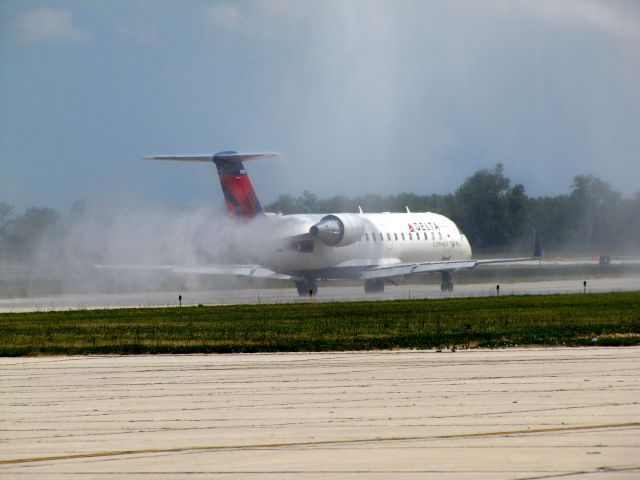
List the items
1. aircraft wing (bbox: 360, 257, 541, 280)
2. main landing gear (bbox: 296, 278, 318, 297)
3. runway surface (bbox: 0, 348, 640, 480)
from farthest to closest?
main landing gear (bbox: 296, 278, 318, 297), aircraft wing (bbox: 360, 257, 541, 280), runway surface (bbox: 0, 348, 640, 480)

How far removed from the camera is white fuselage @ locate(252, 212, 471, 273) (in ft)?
227

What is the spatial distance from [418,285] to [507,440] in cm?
6820

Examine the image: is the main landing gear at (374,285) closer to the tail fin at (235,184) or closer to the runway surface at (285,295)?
the runway surface at (285,295)

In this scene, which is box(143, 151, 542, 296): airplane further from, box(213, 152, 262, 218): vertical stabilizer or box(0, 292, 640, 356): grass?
box(0, 292, 640, 356): grass

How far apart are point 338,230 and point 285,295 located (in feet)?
17.0

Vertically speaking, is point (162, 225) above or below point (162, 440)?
above

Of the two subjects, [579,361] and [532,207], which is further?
[532,207]

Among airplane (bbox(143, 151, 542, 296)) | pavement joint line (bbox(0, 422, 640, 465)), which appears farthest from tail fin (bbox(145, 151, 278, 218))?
pavement joint line (bbox(0, 422, 640, 465))

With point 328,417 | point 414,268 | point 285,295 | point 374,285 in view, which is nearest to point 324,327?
point 328,417

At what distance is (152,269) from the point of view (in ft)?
233

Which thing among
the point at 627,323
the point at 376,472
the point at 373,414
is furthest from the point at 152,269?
the point at 376,472

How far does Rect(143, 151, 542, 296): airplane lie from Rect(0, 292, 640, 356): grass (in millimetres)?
12785

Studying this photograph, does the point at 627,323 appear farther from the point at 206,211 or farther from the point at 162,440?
the point at 206,211

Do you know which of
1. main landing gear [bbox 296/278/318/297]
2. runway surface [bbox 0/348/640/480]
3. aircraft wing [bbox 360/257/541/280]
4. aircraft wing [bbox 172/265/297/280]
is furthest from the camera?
main landing gear [bbox 296/278/318/297]
